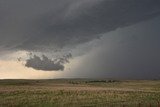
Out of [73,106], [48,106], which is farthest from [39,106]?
[73,106]

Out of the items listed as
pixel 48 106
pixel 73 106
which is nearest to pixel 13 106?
pixel 48 106

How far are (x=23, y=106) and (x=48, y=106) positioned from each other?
377cm

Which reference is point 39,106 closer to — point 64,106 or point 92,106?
point 64,106

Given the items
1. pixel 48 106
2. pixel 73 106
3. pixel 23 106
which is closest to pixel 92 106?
pixel 73 106

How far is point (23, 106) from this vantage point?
46.2 meters

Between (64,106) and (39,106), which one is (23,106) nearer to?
(39,106)

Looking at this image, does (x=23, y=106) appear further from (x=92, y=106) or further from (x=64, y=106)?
(x=92, y=106)

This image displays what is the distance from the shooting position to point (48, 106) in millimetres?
45031

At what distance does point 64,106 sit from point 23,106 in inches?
252

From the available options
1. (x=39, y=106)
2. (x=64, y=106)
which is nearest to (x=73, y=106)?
(x=64, y=106)

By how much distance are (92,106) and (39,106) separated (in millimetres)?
7408

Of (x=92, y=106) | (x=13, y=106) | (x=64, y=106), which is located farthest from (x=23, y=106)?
(x=92, y=106)

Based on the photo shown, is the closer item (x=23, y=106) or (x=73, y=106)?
(x=73, y=106)

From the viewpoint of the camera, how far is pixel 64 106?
43562mm
